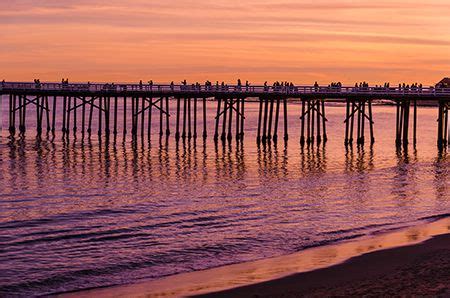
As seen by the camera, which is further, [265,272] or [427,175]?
[427,175]

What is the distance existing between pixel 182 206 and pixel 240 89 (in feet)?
93.2

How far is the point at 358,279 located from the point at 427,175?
21753 mm

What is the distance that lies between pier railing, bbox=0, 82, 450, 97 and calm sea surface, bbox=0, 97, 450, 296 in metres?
3.89

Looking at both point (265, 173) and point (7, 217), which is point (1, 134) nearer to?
point (265, 173)

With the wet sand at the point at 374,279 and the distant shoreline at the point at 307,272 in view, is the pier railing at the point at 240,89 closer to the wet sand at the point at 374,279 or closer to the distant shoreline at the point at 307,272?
the distant shoreline at the point at 307,272

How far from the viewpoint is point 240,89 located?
180 ft

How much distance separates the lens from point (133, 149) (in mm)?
50281

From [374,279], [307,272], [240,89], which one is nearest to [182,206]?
[307,272]

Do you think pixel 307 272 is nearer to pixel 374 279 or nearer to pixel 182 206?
pixel 374 279

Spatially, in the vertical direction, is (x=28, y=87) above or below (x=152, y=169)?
above

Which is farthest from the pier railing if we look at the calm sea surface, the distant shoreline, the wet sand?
the wet sand

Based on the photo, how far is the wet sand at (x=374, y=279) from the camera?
14633 mm

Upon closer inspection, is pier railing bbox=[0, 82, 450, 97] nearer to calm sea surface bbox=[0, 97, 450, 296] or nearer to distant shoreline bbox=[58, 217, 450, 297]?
calm sea surface bbox=[0, 97, 450, 296]

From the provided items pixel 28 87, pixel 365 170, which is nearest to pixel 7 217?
pixel 365 170
